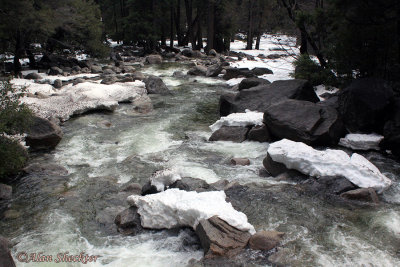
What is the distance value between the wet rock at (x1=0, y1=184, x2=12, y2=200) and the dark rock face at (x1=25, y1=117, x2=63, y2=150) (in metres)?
2.07

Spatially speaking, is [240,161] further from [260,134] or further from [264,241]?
[264,241]

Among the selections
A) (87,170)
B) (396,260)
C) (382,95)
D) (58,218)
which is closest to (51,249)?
(58,218)

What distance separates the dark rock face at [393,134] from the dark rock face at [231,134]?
2.96 m

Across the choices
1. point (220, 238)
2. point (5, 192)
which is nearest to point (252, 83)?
point (5, 192)

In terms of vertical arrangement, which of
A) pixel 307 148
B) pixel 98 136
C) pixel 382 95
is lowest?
pixel 98 136

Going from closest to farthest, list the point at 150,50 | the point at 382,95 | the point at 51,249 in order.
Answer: the point at 51,249 → the point at 382,95 → the point at 150,50

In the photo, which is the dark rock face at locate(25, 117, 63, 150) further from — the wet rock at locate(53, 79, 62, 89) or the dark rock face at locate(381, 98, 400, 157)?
the dark rock face at locate(381, 98, 400, 157)

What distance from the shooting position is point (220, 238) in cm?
436

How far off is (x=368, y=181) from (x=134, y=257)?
12.3 ft

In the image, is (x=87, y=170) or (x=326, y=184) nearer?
(x=326, y=184)

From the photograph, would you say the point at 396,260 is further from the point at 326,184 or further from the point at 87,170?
the point at 87,170

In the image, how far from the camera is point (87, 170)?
7.08 metres

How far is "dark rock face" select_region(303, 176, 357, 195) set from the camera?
228 inches

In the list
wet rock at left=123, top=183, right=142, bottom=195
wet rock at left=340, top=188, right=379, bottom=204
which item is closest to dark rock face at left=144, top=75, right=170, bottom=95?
wet rock at left=123, top=183, right=142, bottom=195
